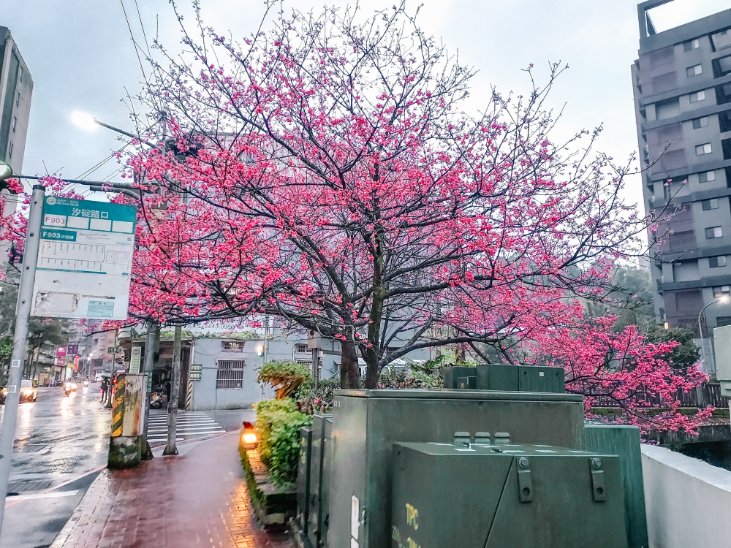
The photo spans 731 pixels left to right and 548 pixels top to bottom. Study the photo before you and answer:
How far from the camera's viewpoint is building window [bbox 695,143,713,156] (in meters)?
38.7

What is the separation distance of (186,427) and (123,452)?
34.4ft

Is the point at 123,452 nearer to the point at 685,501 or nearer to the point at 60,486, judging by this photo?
the point at 60,486

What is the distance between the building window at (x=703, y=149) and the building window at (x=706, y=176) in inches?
68.0

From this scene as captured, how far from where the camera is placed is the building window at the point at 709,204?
38.1m

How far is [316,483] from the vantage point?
211 inches

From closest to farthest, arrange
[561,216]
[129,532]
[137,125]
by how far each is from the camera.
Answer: [129,532], [561,216], [137,125]

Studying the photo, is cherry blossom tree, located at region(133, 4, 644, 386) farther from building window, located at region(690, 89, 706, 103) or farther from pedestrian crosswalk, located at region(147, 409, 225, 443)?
building window, located at region(690, 89, 706, 103)

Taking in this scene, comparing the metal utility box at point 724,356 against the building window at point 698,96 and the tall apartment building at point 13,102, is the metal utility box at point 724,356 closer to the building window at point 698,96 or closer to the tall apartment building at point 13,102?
the tall apartment building at point 13,102

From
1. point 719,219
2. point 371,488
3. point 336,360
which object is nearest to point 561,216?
point 371,488

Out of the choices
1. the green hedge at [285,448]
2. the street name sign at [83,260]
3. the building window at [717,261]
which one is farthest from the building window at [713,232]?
the street name sign at [83,260]

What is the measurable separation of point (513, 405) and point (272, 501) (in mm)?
5214

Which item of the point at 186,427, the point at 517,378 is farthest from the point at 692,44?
the point at 517,378

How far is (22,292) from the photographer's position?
4.12m

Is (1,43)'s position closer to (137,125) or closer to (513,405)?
(137,125)
